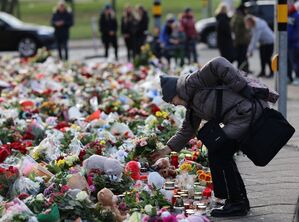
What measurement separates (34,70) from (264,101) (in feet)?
42.9

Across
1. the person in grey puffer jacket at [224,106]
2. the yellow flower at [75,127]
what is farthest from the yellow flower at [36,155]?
the person in grey puffer jacket at [224,106]

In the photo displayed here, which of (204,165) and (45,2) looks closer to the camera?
(204,165)

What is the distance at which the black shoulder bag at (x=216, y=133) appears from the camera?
8008 mm

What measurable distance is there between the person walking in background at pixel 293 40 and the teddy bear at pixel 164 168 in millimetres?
9854

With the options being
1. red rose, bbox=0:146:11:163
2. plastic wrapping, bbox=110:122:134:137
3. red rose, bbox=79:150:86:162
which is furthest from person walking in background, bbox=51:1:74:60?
red rose, bbox=79:150:86:162

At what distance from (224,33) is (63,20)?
23.2ft

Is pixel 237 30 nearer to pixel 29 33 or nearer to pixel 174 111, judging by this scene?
pixel 174 111

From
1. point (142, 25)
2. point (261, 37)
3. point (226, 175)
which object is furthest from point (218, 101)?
point (142, 25)

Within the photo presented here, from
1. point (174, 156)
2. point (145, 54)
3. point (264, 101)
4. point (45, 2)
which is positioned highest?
point (264, 101)

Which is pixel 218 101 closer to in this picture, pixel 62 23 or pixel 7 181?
pixel 7 181

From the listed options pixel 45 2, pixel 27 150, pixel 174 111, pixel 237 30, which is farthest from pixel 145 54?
pixel 45 2

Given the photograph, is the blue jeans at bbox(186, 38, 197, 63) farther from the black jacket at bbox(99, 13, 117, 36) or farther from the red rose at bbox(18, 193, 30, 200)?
the red rose at bbox(18, 193, 30, 200)

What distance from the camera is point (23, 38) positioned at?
3416 centimetres

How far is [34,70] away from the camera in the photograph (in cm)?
2072
